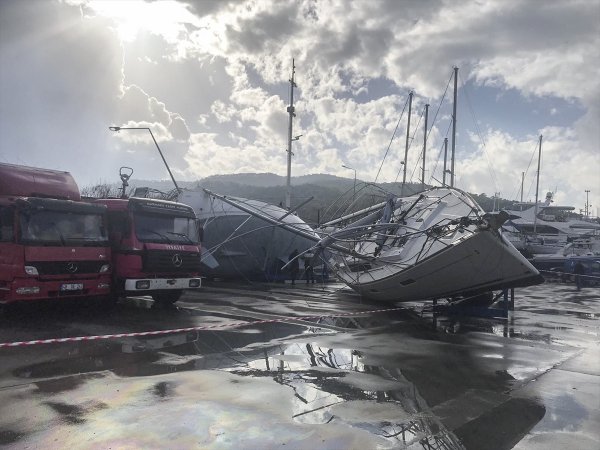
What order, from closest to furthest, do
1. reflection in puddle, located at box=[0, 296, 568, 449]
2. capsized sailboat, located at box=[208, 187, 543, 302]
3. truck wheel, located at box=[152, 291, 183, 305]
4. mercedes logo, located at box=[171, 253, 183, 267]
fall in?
reflection in puddle, located at box=[0, 296, 568, 449], capsized sailboat, located at box=[208, 187, 543, 302], mercedes logo, located at box=[171, 253, 183, 267], truck wheel, located at box=[152, 291, 183, 305]

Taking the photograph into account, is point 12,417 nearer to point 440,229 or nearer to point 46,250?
point 46,250

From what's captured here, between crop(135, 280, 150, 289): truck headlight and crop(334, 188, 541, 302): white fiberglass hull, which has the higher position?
crop(334, 188, 541, 302): white fiberglass hull

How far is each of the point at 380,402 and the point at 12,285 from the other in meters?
7.46

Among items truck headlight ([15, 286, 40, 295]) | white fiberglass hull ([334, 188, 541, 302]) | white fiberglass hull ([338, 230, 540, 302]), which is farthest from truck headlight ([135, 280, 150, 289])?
white fiberglass hull ([338, 230, 540, 302])

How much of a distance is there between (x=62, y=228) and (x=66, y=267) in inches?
33.7

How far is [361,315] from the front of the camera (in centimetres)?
1262

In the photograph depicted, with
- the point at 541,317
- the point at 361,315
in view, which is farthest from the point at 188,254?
the point at 541,317

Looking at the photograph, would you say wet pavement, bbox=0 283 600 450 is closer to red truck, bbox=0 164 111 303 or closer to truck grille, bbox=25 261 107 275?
red truck, bbox=0 164 111 303

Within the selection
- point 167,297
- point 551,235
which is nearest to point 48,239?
point 167,297

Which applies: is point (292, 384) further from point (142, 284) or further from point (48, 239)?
point (48, 239)

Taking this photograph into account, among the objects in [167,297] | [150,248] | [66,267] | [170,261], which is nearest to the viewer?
[66,267]

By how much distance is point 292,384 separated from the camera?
6.12m

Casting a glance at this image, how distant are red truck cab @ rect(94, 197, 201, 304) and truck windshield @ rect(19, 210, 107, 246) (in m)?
0.52

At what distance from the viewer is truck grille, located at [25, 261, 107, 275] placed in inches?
377
